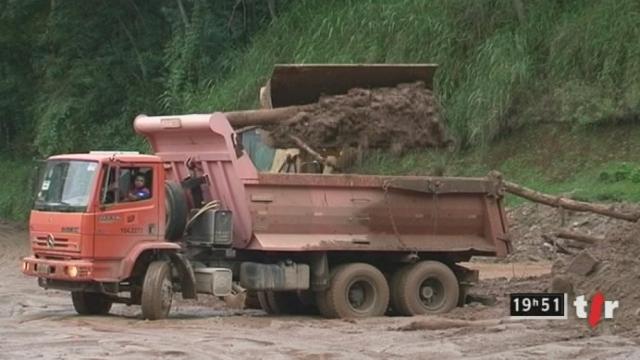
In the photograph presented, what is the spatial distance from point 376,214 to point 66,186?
4.41 m

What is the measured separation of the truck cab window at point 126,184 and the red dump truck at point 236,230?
0.5 inches

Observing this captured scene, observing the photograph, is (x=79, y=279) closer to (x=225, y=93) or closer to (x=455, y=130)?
(x=455, y=130)

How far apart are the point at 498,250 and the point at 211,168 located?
454 cm

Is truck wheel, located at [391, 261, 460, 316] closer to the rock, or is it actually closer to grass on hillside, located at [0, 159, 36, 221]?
the rock

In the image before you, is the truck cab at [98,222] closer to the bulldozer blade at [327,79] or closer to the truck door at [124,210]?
the truck door at [124,210]

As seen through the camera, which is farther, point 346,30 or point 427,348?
point 346,30

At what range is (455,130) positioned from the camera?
29.2 meters

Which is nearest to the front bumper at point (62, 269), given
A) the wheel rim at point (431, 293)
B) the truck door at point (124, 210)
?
the truck door at point (124, 210)

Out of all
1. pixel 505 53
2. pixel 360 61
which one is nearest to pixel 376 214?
pixel 505 53

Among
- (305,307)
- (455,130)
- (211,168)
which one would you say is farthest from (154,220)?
(455,130)

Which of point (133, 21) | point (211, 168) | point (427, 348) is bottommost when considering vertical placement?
point (427, 348)

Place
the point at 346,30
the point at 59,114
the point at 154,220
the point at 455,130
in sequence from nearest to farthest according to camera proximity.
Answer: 1. the point at 154,220
2. the point at 455,130
3. the point at 346,30
4. the point at 59,114

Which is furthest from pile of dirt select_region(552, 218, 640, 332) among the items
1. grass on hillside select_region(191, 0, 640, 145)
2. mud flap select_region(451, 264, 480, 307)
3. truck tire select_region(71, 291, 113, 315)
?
grass on hillside select_region(191, 0, 640, 145)

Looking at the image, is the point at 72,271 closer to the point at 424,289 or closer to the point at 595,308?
the point at 424,289
